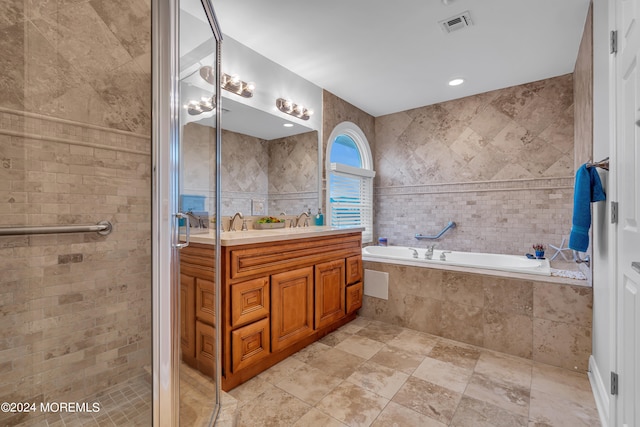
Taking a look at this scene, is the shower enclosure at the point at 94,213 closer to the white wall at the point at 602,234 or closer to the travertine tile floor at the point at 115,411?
the travertine tile floor at the point at 115,411

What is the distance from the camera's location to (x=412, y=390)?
1672mm

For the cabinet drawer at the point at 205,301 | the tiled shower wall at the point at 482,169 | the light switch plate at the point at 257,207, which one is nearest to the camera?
the cabinet drawer at the point at 205,301

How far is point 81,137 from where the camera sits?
4.87ft

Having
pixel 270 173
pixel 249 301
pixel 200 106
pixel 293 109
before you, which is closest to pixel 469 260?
pixel 270 173

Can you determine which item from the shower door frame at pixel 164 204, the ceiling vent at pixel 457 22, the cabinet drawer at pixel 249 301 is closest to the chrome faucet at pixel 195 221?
the shower door frame at pixel 164 204

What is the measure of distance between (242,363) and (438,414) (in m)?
1.09

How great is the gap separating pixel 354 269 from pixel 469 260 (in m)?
1.58

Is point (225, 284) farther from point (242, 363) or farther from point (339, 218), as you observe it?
point (339, 218)

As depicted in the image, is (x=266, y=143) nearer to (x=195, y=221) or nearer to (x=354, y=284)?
(x=195, y=221)

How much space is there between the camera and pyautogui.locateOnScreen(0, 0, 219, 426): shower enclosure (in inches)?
42.2

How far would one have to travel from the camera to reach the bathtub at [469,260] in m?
2.32

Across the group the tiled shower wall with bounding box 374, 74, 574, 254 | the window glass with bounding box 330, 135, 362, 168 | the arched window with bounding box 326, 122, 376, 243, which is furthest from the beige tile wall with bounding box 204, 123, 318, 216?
the tiled shower wall with bounding box 374, 74, 574, 254

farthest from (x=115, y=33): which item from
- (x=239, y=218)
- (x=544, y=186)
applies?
(x=544, y=186)

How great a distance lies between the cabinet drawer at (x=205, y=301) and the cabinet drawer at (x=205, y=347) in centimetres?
3
